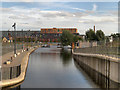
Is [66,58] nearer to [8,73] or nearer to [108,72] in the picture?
[108,72]

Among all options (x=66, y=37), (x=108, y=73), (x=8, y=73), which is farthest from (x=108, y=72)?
(x=66, y=37)

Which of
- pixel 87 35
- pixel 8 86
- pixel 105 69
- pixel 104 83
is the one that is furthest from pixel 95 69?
pixel 87 35

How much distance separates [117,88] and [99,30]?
5118 inches

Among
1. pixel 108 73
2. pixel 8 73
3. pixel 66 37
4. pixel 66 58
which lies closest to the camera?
pixel 8 73

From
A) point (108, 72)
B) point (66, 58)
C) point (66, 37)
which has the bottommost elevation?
point (66, 58)

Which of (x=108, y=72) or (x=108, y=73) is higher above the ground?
(x=108, y=72)

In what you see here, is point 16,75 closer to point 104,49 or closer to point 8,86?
point 8,86

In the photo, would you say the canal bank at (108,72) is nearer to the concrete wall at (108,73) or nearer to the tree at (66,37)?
the concrete wall at (108,73)

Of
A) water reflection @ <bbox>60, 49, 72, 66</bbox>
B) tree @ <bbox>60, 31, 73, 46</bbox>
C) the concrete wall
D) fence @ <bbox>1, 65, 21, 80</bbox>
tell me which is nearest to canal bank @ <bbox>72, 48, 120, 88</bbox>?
the concrete wall

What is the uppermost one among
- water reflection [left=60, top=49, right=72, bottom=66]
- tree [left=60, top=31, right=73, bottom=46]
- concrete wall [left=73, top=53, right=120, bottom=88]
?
tree [left=60, top=31, right=73, bottom=46]

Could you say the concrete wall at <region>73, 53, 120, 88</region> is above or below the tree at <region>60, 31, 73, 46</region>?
below

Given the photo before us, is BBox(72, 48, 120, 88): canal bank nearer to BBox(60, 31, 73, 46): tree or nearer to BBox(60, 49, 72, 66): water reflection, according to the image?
BBox(60, 49, 72, 66): water reflection

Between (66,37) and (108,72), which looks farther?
(66,37)

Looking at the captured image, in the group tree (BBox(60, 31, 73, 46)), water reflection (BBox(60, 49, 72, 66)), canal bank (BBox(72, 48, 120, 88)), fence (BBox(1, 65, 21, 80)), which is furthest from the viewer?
tree (BBox(60, 31, 73, 46))
